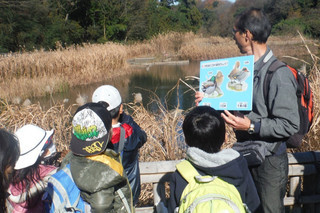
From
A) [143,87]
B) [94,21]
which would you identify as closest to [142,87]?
[143,87]

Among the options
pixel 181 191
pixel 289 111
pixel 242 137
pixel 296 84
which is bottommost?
pixel 181 191

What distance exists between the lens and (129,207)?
1.79 metres

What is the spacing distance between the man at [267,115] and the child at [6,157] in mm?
1053

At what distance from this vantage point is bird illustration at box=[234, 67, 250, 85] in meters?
1.78

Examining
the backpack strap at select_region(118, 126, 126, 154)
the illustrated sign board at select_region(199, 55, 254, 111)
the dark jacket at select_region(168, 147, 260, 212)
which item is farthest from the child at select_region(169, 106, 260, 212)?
the backpack strap at select_region(118, 126, 126, 154)

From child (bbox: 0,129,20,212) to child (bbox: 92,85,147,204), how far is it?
0.64 metres

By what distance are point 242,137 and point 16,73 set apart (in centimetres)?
1094

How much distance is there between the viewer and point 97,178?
1.54m

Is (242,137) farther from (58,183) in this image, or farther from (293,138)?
(58,183)

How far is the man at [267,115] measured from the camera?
1662 mm

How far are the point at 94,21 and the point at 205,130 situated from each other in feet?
89.2

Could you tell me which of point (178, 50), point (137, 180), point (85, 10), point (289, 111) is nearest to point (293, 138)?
point (289, 111)

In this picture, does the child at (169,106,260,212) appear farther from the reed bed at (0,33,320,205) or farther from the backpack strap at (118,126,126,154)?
the reed bed at (0,33,320,205)

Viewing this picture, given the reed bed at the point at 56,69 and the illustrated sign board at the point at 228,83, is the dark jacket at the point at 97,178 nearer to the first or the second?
the illustrated sign board at the point at 228,83
